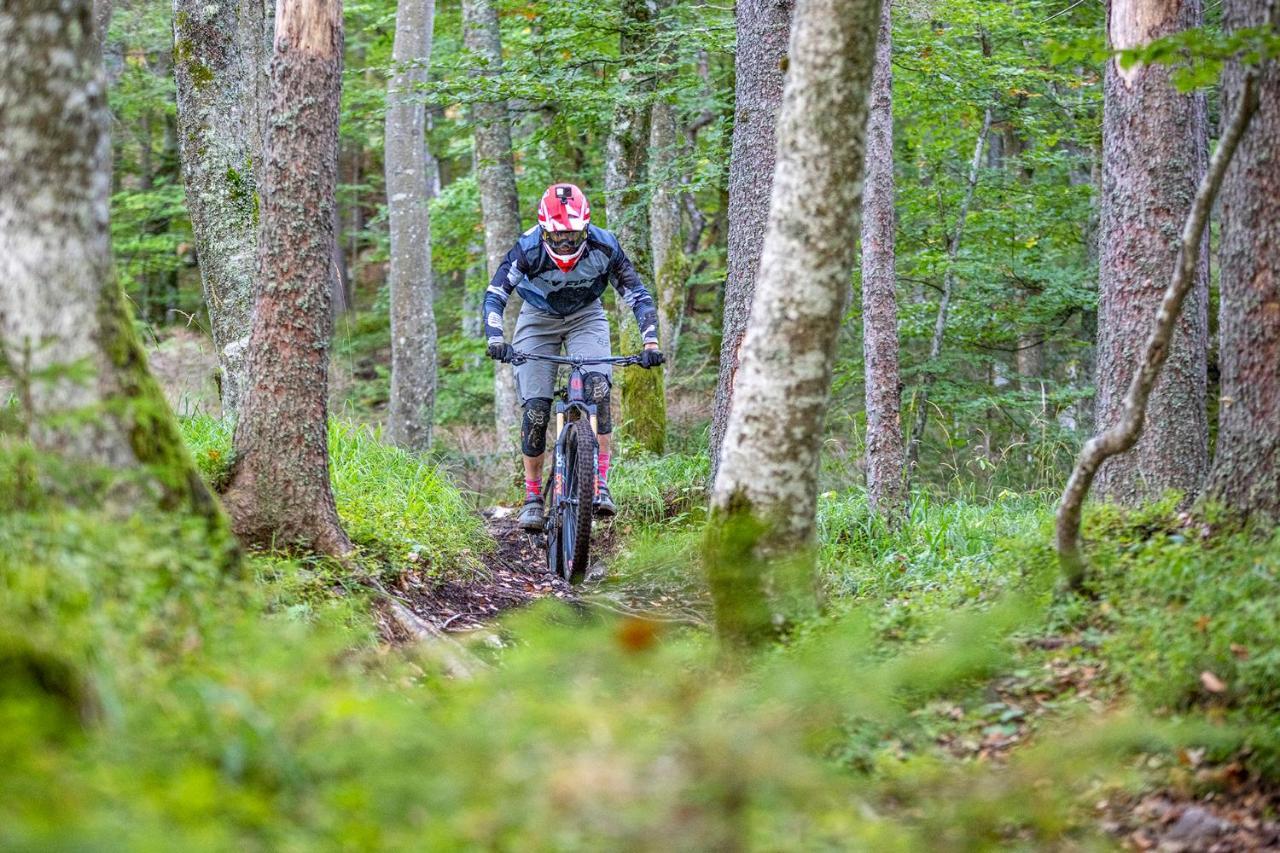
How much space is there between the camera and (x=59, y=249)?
12.7 feet

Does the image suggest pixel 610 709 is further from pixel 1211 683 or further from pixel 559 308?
pixel 559 308

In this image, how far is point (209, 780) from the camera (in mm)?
2553

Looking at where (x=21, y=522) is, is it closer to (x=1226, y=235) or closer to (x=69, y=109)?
(x=69, y=109)

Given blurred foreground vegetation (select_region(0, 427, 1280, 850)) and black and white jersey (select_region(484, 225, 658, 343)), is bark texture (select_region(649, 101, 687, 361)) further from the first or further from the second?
blurred foreground vegetation (select_region(0, 427, 1280, 850))

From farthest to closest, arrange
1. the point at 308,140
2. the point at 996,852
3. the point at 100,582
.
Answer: the point at 308,140 < the point at 996,852 < the point at 100,582

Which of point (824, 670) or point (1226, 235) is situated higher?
point (1226, 235)

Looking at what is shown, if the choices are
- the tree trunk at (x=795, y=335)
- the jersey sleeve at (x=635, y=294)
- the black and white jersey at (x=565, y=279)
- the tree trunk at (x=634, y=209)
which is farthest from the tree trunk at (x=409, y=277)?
the tree trunk at (x=795, y=335)

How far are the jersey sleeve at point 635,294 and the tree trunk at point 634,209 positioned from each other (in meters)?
3.68

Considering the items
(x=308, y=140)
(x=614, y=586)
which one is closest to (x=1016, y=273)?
(x=614, y=586)

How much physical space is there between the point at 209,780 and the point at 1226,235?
17.9 feet

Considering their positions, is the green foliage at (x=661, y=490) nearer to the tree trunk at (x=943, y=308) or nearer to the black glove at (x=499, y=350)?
the black glove at (x=499, y=350)

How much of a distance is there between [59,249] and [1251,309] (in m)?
5.35

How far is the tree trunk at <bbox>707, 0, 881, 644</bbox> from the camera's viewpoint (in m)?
4.82

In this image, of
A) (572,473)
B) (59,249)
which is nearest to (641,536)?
(572,473)
